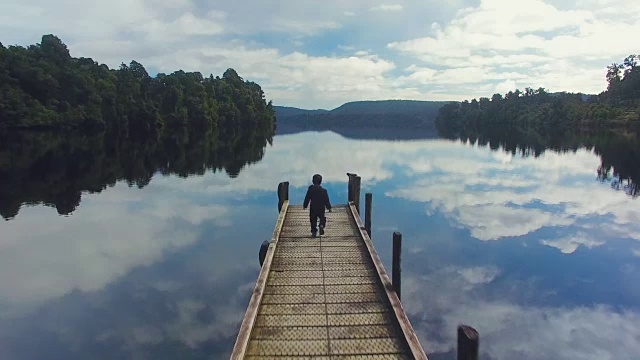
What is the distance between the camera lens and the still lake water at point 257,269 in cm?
1194

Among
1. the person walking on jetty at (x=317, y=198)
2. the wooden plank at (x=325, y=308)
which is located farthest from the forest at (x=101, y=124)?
the wooden plank at (x=325, y=308)

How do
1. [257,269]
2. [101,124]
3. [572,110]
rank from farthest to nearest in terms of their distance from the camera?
1. [572,110]
2. [101,124]
3. [257,269]

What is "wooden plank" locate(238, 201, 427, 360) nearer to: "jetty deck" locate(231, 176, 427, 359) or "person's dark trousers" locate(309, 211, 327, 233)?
"jetty deck" locate(231, 176, 427, 359)

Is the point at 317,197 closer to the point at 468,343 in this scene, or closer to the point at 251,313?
the point at 251,313

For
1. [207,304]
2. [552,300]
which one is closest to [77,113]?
[207,304]

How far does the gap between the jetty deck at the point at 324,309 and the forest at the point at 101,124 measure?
708 inches

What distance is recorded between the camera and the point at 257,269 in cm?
1705

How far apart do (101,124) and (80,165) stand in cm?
4900

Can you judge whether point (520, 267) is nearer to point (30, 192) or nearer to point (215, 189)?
point (215, 189)

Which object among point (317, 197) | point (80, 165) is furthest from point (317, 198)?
point (80, 165)

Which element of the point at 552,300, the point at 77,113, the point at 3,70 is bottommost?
the point at 552,300

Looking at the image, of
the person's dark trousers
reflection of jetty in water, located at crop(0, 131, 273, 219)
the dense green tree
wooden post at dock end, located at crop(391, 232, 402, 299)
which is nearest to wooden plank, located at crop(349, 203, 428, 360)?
wooden post at dock end, located at crop(391, 232, 402, 299)

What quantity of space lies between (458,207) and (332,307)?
1979 cm

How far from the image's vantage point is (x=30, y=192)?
29.5 m
